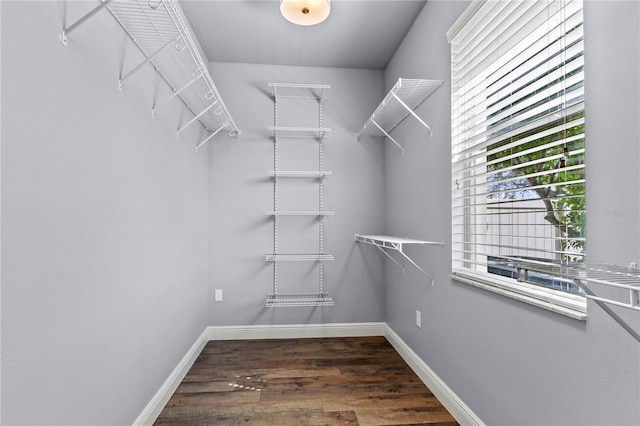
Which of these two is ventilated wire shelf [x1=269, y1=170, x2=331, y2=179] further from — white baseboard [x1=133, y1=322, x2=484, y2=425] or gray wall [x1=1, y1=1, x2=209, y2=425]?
white baseboard [x1=133, y1=322, x2=484, y2=425]

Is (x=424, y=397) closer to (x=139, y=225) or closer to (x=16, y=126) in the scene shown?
(x=139, y=225)

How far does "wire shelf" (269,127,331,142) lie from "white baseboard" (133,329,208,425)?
1.91 meters

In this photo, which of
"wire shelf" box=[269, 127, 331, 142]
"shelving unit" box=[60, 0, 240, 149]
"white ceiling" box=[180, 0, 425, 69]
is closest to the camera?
"shelving unit" box=[60, 0, 240, 149]

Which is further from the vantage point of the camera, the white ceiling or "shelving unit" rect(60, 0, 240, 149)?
the white ceiling

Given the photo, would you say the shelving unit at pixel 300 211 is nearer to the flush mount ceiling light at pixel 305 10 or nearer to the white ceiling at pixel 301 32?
the white ceiling at pixel 301 32

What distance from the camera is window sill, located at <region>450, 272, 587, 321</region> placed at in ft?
3.62

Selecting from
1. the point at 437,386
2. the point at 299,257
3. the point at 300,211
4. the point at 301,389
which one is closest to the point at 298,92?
the point at 300,211

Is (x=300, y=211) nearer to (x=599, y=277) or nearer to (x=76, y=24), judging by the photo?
(x=76, y=24)

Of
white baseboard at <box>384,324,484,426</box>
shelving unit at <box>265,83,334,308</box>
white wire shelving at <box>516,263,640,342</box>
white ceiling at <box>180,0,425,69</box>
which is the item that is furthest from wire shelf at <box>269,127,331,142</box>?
white wire shelving at <box>516,263,640,342</box>

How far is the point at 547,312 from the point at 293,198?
87.6 inches

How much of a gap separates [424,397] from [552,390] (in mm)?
1005

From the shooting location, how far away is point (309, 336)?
3.08 meters

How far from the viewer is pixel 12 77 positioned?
918mm

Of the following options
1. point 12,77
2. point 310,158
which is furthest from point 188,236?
point 12,77
